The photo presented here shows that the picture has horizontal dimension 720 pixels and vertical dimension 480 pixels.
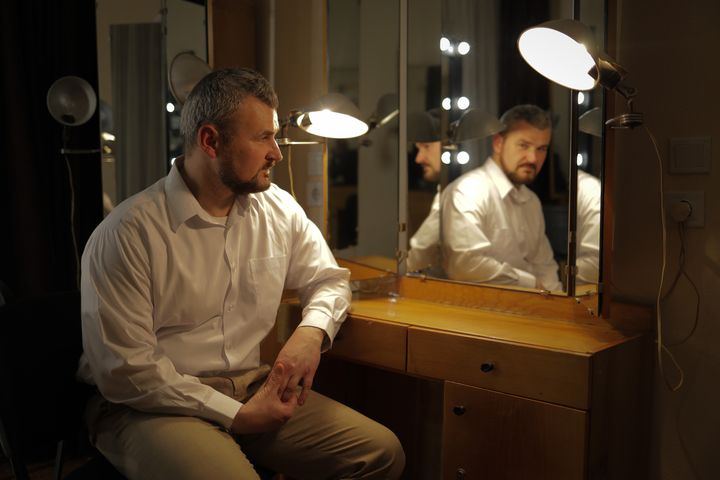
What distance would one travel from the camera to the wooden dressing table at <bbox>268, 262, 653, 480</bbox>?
1.44m

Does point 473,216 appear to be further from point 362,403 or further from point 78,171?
point 78,171

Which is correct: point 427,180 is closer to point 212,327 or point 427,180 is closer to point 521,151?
point 521,151

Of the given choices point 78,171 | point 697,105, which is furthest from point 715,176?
point 78,171

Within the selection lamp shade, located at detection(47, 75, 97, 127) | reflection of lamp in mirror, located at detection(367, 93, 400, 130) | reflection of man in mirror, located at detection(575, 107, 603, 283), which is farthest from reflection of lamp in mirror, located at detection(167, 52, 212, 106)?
reflection of man in mirror, located at detection(575, 107, 603, 283)

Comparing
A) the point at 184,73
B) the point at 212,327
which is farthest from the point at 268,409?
the point at 184,73

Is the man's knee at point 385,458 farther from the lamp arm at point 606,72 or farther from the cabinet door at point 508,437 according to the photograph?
the lamp arm at point 606,72

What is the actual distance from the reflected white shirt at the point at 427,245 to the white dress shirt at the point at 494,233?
0.03 meters

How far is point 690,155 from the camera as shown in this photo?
1605mm

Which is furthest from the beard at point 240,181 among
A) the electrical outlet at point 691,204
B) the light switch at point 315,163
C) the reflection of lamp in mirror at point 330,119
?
the electrical outlet at point 691,204

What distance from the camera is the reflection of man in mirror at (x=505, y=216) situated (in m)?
1.87

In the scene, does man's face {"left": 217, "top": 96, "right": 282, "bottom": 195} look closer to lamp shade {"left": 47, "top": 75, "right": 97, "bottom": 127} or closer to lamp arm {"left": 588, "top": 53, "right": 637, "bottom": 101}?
lamp arm {"left": 588, "top": 53, "right": 637, "bottom": 101}

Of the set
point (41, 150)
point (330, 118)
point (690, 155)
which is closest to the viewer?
point (690, 155)

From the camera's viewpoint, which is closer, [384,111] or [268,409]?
[268,409]

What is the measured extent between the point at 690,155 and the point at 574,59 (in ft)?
1.39
